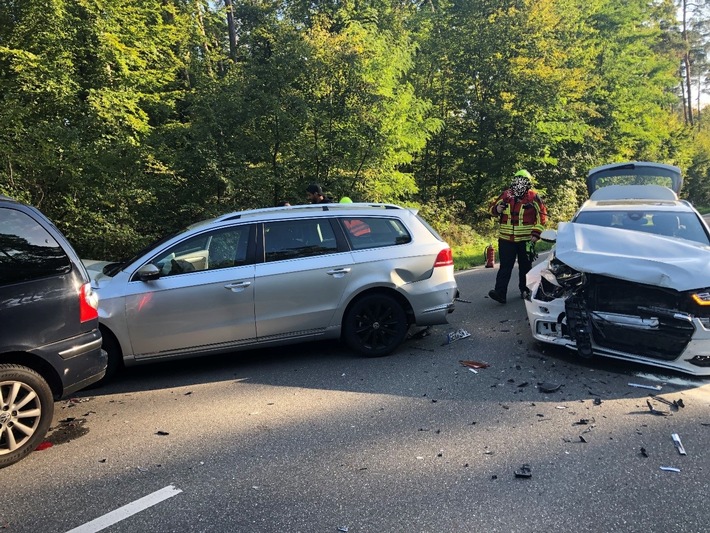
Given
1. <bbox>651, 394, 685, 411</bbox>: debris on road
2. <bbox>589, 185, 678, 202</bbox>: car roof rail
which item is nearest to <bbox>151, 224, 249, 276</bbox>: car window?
<bbox>651, 394, 685, 411</bbox>: debris on road

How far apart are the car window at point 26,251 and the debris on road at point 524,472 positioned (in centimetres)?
371

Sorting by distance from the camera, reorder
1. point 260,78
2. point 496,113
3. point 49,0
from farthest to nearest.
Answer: point 496,113 → point 260,78 → point 49,0

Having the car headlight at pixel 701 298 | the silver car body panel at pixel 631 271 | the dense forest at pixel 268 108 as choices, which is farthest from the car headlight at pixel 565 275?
the dense forest at pixel 268 108

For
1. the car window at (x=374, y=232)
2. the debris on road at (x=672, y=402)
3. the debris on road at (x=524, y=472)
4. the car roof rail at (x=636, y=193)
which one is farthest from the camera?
the car roof rail at (x=636, y=193)

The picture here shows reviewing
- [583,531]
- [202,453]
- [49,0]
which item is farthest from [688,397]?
[49,0]

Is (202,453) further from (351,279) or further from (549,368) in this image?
(549,368)

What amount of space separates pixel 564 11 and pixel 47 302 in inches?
865

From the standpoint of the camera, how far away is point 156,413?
446cm

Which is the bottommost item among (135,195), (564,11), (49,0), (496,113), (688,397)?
(688,397)

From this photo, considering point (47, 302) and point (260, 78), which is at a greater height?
point (260, 78)

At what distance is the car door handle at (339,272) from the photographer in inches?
221

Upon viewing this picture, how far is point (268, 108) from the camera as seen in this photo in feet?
40.1

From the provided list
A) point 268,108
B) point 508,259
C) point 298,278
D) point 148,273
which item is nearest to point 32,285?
point 148,273

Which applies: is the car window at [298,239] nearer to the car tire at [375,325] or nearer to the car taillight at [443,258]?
the car tire at [375,325]
